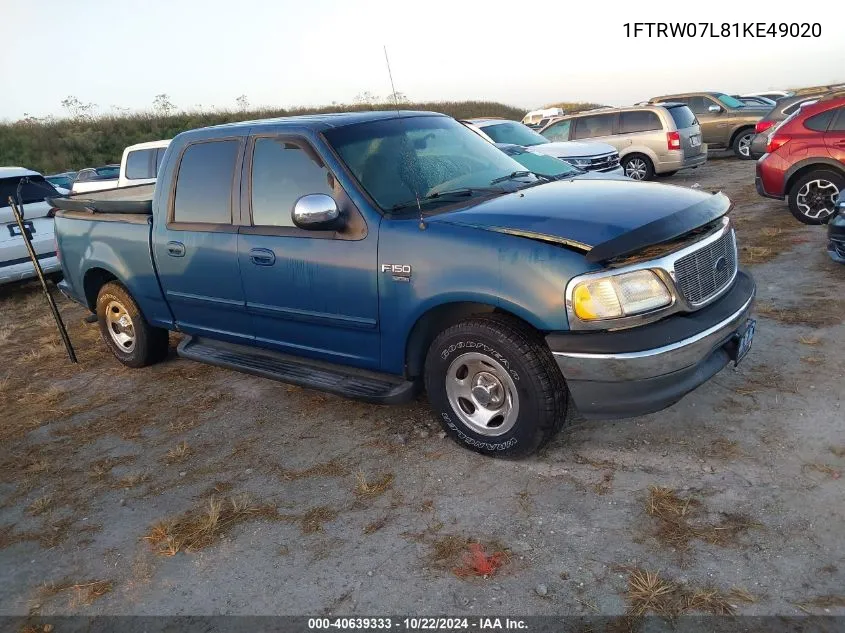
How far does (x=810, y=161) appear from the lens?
8.12 meters

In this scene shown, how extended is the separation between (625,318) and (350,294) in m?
1.55

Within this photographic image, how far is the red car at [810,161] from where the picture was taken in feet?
26.3

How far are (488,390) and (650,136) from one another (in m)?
11.8

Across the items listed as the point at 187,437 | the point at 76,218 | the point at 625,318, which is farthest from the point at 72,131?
the point at 625,318

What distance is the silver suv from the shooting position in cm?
1332

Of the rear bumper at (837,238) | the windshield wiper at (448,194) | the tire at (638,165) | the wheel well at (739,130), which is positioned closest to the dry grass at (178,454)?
the windshield wiper at (448,194)

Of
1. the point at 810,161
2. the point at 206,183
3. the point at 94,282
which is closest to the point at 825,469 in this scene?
the point at 206,183

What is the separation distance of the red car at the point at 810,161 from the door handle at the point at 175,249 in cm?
754

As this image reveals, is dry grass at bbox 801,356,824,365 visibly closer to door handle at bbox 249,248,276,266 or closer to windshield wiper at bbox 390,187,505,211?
windshield wiper at bbox 390,187,505,211

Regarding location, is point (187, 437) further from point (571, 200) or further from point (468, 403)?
point (571, 200)

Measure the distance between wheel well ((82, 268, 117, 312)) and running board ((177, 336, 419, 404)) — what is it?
1.26 meters

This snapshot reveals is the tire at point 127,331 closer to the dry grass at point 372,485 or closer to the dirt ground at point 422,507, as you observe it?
the dirt ground at point 422,507

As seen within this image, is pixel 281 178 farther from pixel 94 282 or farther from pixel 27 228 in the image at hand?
pixel 27 228

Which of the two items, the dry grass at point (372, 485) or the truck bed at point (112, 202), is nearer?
the dry grass at point (372, 485)
